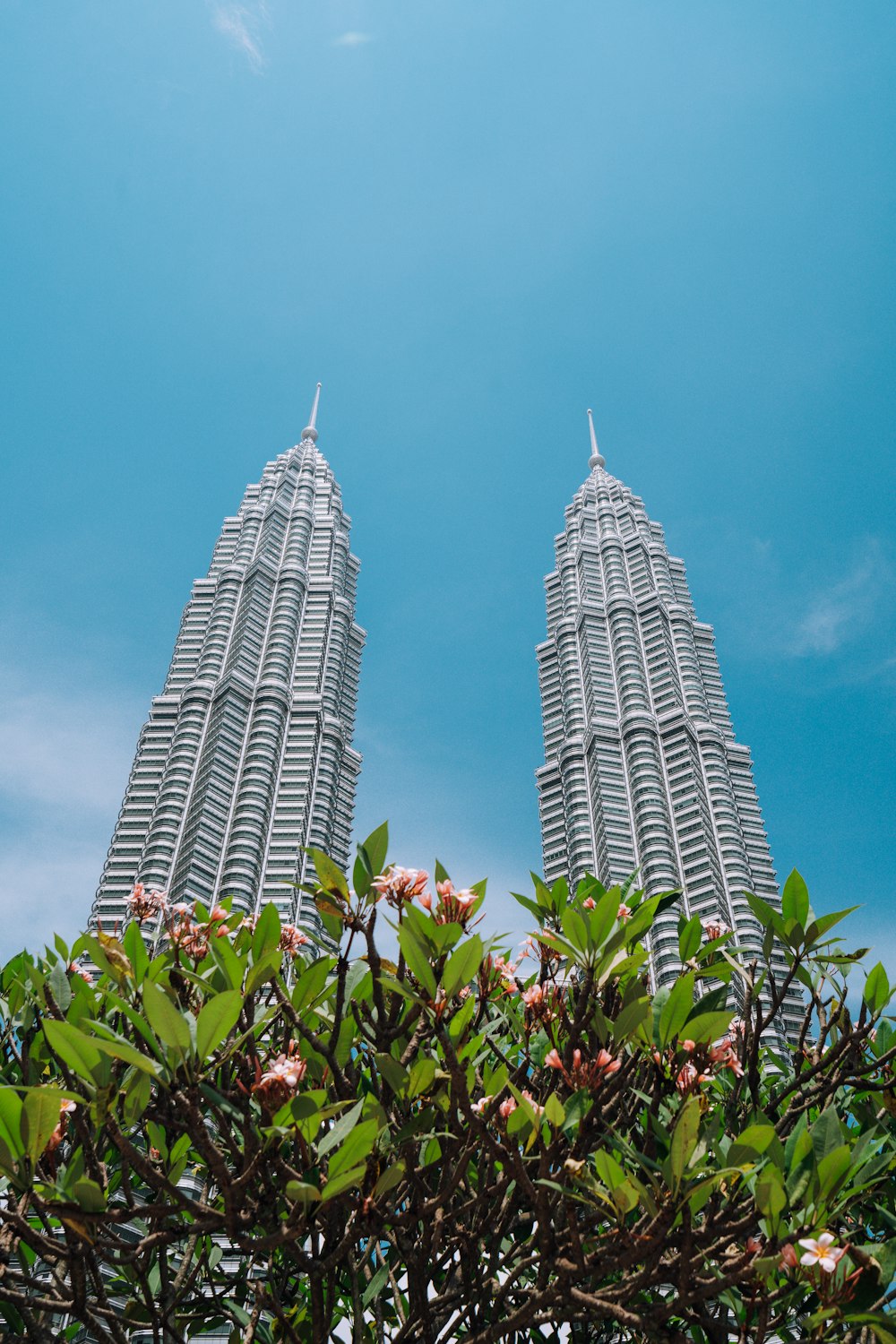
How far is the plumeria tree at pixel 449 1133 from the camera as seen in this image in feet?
14.0

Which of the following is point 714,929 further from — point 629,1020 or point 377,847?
point 377,847

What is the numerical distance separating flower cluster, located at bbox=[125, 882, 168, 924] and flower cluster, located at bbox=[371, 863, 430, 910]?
285cm

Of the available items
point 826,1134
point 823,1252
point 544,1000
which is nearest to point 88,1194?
point 544,1000

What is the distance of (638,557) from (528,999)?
10831 cm

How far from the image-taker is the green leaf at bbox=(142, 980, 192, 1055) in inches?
148

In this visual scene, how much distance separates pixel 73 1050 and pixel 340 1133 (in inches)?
49.0

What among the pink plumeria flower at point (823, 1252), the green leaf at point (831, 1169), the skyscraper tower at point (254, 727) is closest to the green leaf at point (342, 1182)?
the pink plumeria flower at point (823, 1252)

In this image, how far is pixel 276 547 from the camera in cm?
10656

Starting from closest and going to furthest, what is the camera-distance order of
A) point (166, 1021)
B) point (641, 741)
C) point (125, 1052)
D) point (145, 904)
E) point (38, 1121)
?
point (125, 1052), point (166, 1021), point (38, 1121), point (145, 904), point (641, 741)

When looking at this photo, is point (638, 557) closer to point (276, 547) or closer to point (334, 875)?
point (276, 547)

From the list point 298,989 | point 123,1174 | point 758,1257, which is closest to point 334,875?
point 298,989

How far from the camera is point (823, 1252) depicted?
398 cm

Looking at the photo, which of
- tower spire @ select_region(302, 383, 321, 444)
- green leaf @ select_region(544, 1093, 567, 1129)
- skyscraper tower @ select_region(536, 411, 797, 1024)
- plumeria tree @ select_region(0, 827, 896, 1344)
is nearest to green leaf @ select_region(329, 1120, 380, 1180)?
plumeria tree @ select_region(0, 827, 896, 1344)

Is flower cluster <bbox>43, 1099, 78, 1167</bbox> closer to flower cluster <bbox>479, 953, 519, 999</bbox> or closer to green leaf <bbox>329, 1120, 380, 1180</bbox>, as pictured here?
green leaf <bbox>329, 1120, 380, 1180</bbox>
